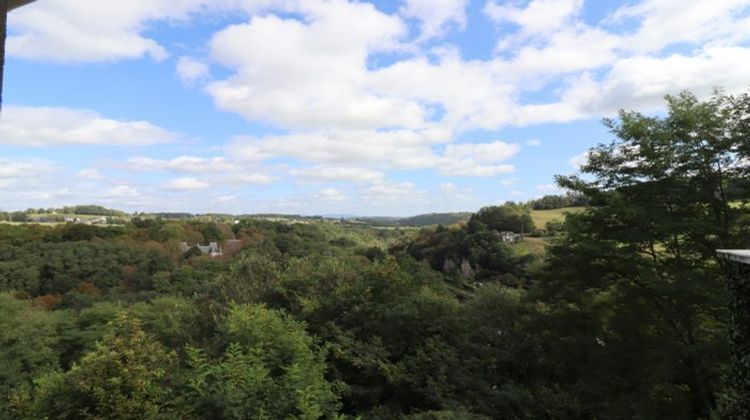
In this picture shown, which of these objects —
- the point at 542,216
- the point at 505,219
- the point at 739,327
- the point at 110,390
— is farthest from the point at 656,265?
the point at 542,216

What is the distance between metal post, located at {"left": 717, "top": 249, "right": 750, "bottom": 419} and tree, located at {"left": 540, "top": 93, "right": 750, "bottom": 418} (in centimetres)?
366

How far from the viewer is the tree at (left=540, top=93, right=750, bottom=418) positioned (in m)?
8.64

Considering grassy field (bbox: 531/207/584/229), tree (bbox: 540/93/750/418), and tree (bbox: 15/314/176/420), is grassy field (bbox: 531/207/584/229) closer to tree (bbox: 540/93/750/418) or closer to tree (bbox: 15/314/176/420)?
tree (bbox: 540/93/750/418)

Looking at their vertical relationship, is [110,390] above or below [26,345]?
above

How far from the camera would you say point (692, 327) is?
29.7 feet

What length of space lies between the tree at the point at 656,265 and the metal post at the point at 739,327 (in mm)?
3658

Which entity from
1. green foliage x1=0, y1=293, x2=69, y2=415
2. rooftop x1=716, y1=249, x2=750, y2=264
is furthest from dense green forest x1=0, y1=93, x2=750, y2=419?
green foliage x1=0, y1=293, x2=69, y2=415

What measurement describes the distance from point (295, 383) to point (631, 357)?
704 cm

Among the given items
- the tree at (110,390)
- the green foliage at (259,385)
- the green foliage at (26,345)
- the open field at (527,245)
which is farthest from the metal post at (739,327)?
the open field at (527,245)

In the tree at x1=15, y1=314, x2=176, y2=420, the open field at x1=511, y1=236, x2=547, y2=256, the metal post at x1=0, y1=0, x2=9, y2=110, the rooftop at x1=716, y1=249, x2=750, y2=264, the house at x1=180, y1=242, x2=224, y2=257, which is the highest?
the metal post at x1=0, y1=0, x2=9, y2=110

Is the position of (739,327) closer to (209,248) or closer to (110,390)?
(110,390)

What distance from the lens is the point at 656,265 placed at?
31.0ft

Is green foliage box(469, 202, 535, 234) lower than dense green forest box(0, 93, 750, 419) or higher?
higher

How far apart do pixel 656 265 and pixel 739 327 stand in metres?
5.11
